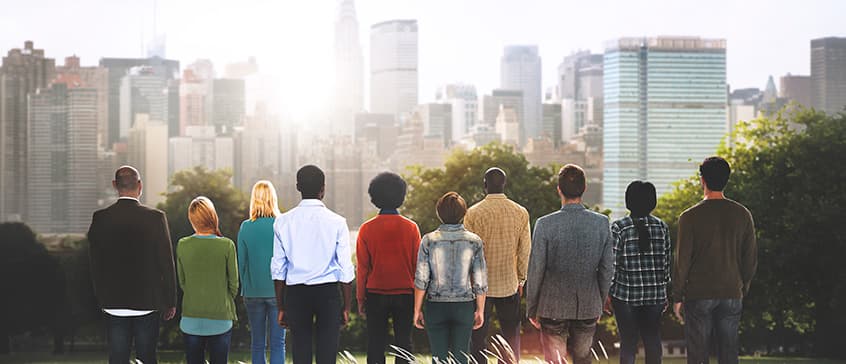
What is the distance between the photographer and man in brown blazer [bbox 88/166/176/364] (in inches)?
367

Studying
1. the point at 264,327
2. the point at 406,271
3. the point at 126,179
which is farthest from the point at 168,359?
the point at 406,271

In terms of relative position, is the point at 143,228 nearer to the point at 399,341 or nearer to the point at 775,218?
the point at 399,341

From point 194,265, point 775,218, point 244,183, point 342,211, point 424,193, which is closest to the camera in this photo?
point 194,265

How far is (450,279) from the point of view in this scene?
9.05 metres

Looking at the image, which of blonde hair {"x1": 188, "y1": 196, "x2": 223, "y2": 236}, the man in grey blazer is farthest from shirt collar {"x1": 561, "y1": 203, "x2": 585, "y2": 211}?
blonde hair {"x1": 188, "y1": 196, "x2": 223, "y2": 236}

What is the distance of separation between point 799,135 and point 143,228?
31.0 meters

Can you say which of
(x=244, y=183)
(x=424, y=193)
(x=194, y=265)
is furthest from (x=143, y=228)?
(x=244, y=183)

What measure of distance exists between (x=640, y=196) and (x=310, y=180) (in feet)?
10.1

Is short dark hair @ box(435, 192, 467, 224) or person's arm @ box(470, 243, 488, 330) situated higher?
short dark hair @ box(435, 192, 467, 224)

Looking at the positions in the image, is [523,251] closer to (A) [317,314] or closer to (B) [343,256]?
(B) [343,256]

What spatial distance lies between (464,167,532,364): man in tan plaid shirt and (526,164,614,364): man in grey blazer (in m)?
0.85

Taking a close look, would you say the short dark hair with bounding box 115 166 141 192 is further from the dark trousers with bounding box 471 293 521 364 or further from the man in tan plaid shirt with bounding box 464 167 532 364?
the dark trousers with bounding box 471 293 521 364

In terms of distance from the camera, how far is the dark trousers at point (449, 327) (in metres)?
9.11

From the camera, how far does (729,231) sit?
9727 millimetres
